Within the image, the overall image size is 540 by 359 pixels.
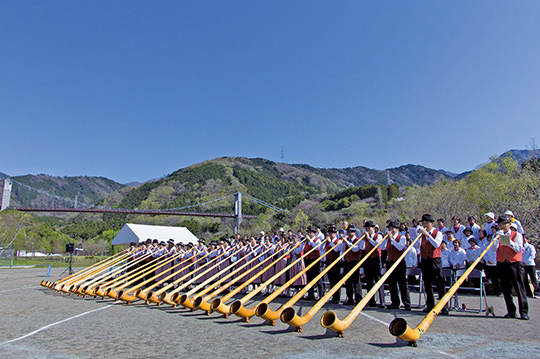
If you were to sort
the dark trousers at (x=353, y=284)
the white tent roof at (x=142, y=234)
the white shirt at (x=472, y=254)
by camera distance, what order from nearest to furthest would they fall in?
the dark trousers at (x=353, y=284)
the white shirt at (x=472, y=254)
the white tent roof at (x=142, y=234)

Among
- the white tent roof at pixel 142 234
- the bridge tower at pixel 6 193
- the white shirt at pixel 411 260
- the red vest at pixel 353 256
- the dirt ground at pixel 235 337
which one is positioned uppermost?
the bridge tower at pixel 6 193

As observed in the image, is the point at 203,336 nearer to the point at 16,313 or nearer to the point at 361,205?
the point at 16,313

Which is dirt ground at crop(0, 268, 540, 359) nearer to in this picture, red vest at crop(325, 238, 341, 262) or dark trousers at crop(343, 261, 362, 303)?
dark trousers at crop(343, 261, 362, 303)

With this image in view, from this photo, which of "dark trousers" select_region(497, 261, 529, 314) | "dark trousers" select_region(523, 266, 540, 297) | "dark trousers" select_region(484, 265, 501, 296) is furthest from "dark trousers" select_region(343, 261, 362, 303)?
"dark trousers" select_region(523, 266, 540, 297)

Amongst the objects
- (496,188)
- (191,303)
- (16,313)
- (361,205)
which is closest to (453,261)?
(191,303)

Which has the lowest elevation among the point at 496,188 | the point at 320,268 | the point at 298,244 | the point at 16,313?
the point at 16,313

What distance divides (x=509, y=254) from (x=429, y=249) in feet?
5.02

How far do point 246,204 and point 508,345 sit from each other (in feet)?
377

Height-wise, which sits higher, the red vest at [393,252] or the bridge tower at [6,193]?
the bridge tower at [6,193]

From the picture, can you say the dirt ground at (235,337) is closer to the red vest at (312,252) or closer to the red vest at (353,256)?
the red vest at (353,256)

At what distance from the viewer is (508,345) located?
17.4ft

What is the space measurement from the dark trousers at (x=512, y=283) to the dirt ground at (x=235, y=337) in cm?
32

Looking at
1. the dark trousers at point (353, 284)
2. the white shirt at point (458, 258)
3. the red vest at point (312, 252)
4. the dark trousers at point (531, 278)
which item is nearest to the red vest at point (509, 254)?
the white shirt at point (458, 258)

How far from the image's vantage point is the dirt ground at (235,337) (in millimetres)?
4883
